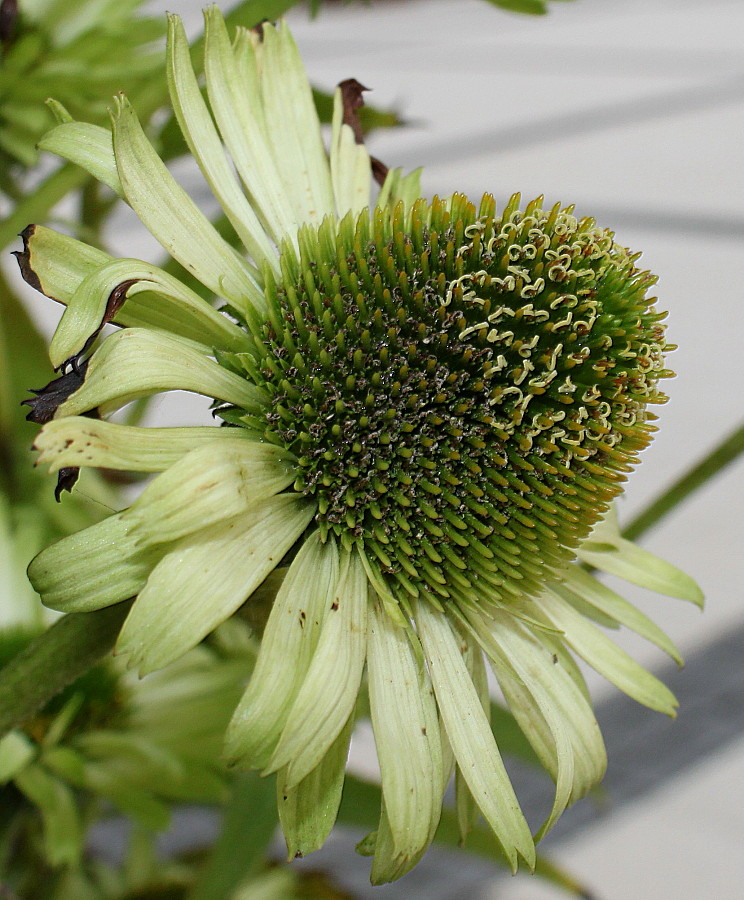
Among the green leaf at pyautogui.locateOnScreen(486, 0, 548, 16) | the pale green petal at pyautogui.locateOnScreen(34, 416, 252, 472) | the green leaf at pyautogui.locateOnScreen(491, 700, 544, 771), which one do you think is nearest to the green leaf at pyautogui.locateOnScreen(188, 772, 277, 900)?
the green leaf at pyautogui.locateOnScreen(491, 700, 544, 771)

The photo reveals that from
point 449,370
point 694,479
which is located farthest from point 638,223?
point 449,370

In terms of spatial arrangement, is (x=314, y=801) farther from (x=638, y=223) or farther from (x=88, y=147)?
(x=638, y=223)

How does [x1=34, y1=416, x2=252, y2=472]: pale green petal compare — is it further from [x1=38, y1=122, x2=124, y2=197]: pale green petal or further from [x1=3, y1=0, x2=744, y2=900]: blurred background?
[x1=3, y1=0, x2=744, y2=900]: blurred background

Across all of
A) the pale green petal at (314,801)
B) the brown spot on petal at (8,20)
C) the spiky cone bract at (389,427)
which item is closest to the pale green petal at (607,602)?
the spiky cone bract at (389,427)

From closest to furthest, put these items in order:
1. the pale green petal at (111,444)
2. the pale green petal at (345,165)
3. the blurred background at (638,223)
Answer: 1. the pale green petal at (111,444)
2. the pale green petal at (345,165)
3. the blurred background at (638,223)

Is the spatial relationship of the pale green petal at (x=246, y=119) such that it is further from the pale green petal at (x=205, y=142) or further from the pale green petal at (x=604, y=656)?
the pale green petal at (x=604, y=656)

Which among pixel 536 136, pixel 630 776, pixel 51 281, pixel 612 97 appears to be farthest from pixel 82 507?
pixel 612 97
